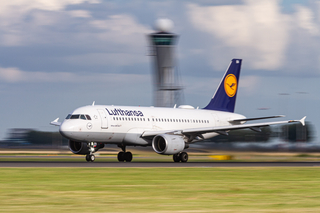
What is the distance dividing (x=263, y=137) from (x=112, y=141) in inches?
1176

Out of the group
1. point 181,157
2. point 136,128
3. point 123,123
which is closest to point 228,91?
point 181,157

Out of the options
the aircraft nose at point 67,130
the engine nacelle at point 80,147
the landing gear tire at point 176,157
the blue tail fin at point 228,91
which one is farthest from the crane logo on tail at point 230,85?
the aircraft nose at point 67,130

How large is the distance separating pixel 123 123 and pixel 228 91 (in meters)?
16.3

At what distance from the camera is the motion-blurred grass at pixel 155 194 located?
1377cm

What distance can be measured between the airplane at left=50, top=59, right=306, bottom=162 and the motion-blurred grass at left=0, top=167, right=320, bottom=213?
1500 centimetres

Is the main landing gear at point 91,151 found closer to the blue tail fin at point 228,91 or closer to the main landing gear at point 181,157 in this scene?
the main landing gear at point 181,157

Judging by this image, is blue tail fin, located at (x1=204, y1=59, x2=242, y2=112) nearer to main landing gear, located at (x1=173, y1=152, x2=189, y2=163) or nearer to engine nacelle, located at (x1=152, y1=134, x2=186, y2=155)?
main landing gear, located at (x1=173, y1=152, x2=189, y2=163)

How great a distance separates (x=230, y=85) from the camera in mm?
53781

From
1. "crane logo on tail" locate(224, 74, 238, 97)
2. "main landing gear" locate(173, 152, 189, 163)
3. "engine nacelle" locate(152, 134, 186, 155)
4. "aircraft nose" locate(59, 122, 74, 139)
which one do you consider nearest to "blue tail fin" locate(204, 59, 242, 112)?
"crane logo on tail" locate(224, 74, 238, 97)

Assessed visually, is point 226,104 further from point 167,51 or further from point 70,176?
point 167,51

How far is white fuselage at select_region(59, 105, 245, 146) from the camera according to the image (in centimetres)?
3788

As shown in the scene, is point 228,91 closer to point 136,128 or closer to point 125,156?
point 136,128

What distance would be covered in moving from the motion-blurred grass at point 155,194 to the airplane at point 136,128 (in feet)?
49.2

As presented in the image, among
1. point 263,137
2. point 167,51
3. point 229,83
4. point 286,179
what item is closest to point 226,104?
point 229,83
